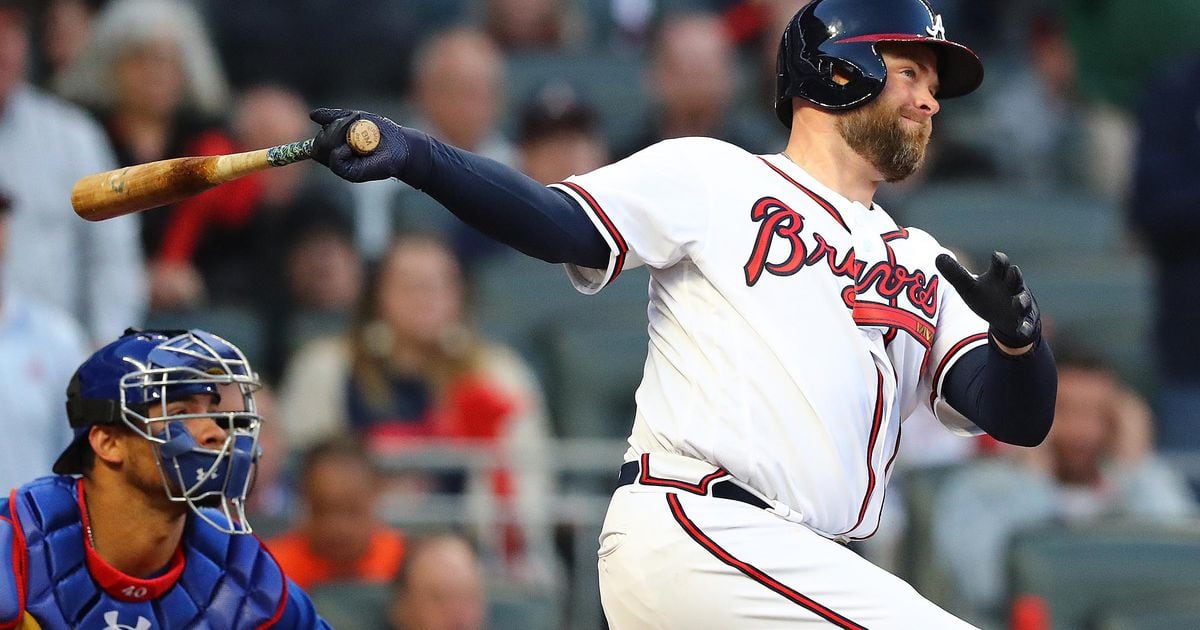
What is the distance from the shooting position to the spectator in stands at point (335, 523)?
18.8 feet

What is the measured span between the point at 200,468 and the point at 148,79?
3.89 m

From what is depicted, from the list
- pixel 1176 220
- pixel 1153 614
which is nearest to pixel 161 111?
pixel 1176 220

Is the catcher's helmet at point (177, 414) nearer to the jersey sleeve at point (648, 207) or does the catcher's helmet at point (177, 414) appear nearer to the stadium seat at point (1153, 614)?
the jersey sleeve at point (648, 207)

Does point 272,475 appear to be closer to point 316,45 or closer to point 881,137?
point 316,45

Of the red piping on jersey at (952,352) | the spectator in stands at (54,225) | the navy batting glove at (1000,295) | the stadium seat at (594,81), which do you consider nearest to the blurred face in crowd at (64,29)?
the spectator in stands at (54,225)

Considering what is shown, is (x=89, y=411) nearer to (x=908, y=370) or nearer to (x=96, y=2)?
(x=908, y=370)

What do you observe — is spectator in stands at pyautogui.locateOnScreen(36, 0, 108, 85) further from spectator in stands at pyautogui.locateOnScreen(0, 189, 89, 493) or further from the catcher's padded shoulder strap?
the catcher's padded shoulder strap

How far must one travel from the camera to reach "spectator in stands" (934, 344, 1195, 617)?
6059 millimetres

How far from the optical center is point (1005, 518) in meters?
6.12

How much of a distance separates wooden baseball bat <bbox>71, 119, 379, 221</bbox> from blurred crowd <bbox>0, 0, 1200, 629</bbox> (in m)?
2.28

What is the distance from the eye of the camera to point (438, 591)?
17.6 ft

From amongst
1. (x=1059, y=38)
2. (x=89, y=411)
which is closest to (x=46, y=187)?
(x=89, y=411)

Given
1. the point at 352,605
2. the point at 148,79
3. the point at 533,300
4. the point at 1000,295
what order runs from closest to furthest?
the point at 1000,295, the point at 352,605, the point at 148,79, the point at 533,300

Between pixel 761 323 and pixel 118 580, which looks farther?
pixel 118 580
